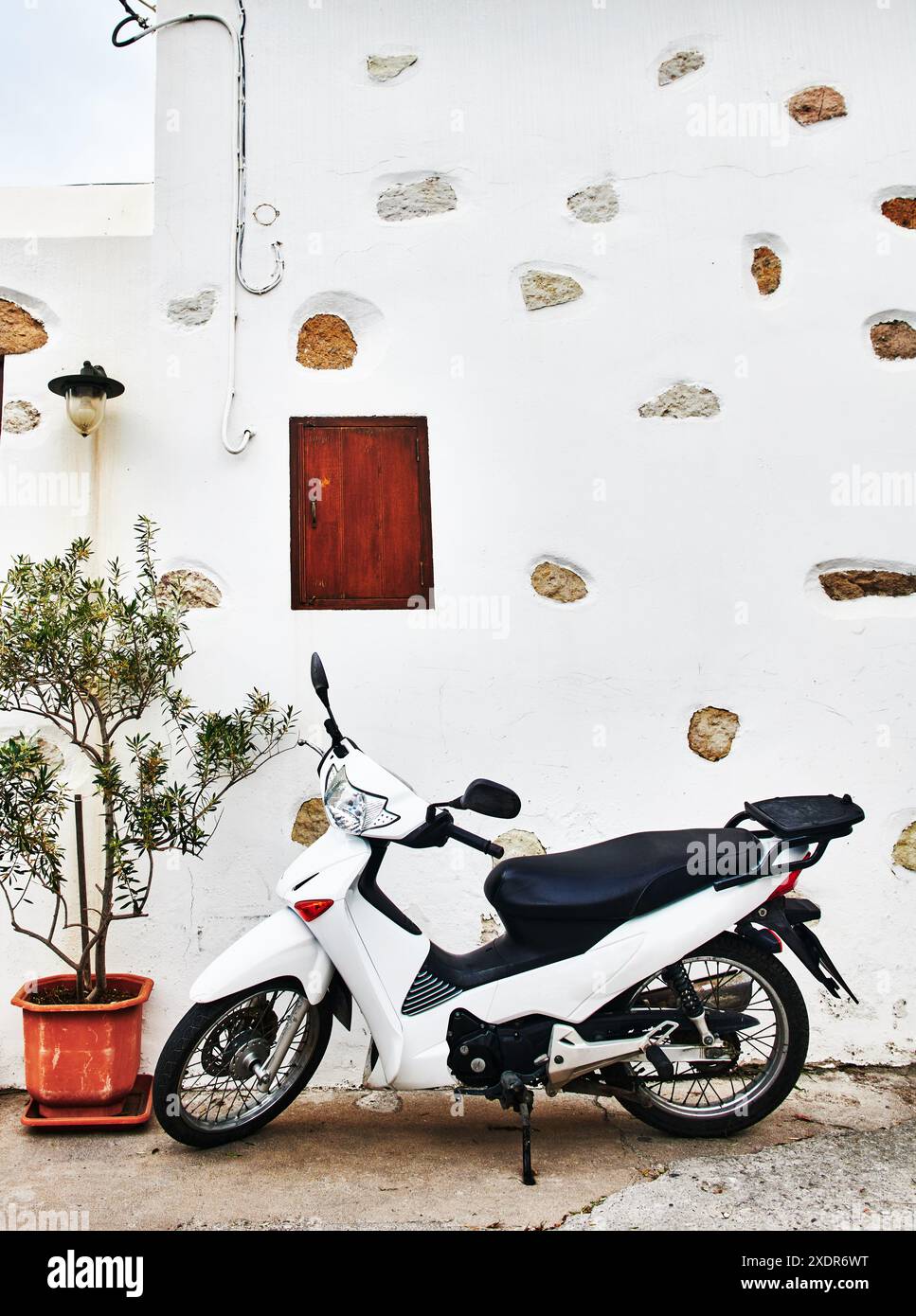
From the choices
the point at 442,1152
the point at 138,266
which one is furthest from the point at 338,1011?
the point at 138,266

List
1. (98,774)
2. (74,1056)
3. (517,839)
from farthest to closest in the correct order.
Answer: (517,839) → (98,774) → (74,1056)

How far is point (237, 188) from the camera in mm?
3307

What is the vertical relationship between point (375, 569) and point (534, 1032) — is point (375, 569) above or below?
above

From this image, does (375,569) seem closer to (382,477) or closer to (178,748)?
(382,477)

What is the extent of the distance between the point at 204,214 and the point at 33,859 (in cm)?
199

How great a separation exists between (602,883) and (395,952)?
1.70 feet

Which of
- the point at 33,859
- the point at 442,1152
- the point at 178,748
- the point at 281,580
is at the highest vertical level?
the point at 281,580

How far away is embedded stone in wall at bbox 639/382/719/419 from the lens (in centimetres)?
329

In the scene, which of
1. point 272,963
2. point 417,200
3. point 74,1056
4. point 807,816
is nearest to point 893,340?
point 417,200

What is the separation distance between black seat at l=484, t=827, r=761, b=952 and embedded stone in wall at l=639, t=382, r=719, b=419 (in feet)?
4.38

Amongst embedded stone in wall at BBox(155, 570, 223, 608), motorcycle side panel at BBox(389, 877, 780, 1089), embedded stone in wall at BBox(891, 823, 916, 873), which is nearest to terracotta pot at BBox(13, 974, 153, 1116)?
motorcycle side panel at BBox(389, 877, 780, 1089)

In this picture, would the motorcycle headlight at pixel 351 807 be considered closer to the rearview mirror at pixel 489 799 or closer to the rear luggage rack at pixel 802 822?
the rearview mirror at pixel 489 799

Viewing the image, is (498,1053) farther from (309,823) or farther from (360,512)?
(360,512)

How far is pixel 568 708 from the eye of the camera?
126 inches
